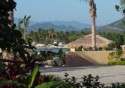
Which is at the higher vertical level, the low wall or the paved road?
the low wall

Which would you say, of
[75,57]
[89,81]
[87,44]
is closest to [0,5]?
[89,81]

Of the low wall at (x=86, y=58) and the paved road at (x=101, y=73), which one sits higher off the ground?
the low wall at (x=86, y=58)

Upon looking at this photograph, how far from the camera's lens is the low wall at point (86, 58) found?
3103cm

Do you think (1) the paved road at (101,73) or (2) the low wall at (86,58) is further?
(2) the low wall at (86,58)

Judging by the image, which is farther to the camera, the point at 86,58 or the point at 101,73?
the point at 86,58

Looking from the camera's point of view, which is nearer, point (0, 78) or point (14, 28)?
point (0, 78)

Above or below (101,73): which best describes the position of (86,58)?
above

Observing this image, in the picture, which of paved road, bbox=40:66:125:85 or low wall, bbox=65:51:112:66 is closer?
paved road, bbox=40:66:125:85

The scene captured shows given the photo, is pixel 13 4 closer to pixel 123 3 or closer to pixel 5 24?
pixel 5 24

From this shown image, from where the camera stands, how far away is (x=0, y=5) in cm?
512

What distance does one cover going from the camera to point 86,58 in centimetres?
3170

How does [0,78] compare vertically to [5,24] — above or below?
below

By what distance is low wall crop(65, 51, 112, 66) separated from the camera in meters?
31.0

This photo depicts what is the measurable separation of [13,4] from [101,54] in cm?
2675
